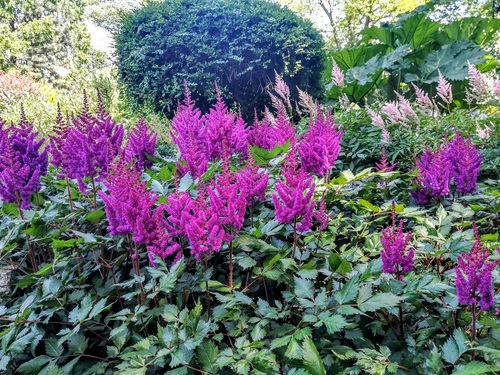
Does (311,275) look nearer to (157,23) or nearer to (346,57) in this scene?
(157,23)

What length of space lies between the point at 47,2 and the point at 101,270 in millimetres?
38369

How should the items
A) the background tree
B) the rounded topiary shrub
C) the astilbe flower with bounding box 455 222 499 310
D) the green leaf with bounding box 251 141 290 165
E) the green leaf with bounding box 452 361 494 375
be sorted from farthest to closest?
the background tree → the rounded topiary shrub → the green leaf with bounding box 251 141 290 165 → the astilbe flower with bounding box 455 222 499 310 → the green leaf with bounding box 452 361 494 375

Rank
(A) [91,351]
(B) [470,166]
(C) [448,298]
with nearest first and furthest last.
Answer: (C) [448,298] < (A) [91,351] < (B) [470,166]

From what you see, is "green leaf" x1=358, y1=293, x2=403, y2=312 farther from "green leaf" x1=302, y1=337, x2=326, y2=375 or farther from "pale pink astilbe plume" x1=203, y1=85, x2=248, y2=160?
"pale pink astilbe plume" x1=203, y1=85, x2=248, y2=160

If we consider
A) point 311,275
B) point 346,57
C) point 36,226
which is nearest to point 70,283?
point 36,226

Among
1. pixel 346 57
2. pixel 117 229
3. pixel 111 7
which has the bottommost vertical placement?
pixel 117 229

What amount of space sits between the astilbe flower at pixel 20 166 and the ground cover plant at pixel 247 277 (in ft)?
0.03

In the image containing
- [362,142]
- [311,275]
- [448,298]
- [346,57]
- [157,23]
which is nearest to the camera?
[448,298]

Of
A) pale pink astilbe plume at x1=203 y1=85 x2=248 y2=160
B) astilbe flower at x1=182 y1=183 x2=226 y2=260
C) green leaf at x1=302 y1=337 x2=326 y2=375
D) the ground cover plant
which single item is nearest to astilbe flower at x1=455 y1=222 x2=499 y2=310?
the ground cover plant

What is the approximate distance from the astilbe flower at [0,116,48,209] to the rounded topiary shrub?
5204 mm

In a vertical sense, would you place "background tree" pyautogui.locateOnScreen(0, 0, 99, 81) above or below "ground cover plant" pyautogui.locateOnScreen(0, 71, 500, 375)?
above

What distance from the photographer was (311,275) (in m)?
1.43

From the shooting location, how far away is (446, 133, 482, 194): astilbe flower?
229 centimetres

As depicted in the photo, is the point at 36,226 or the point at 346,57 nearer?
the point at 36,226
